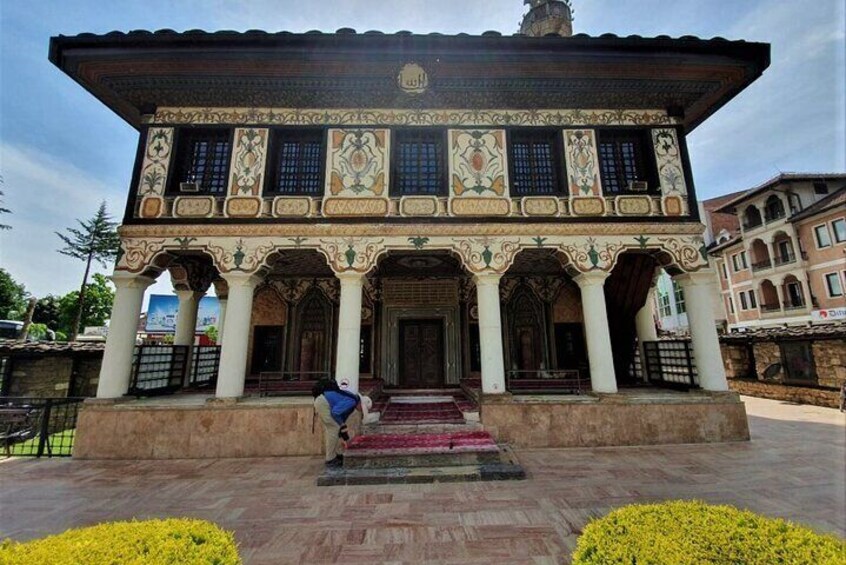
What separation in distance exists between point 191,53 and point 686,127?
38.7ft

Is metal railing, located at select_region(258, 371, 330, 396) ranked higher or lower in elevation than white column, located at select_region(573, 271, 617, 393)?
lower

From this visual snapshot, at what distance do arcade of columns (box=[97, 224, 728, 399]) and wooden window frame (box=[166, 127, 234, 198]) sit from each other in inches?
38.6

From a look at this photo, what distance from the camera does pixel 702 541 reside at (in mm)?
2012

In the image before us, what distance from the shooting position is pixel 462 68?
7.68m

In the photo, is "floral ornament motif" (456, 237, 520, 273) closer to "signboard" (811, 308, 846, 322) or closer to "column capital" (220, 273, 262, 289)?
"column capital" (220, 273, 262, 289)

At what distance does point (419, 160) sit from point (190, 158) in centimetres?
536

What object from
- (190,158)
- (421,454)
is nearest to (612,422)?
(421,454)

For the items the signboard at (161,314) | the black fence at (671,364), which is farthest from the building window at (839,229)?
the signboard at (161,314)

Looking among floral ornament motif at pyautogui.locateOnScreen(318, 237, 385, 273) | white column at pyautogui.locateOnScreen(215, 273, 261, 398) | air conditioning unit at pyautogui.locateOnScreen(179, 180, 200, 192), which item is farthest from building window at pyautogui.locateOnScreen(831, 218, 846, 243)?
air conditioning unit at pyautogui.locateOnScreen(179, 180, 200, 192)

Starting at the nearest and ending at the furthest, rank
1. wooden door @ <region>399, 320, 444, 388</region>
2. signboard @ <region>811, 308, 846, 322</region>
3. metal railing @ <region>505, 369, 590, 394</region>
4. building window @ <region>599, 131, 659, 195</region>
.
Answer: metal railing @ <region>505, 369, 590, 394</region> < building window @ <region>599, 131, 659, 195</region> < wooden door @ <region>399, 320, 444, 388</region> < signboard @ <region>811, 308, 846, 322</region>

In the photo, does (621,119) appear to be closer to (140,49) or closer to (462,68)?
(462,68)

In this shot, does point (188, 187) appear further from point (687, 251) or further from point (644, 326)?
point (644, 326)

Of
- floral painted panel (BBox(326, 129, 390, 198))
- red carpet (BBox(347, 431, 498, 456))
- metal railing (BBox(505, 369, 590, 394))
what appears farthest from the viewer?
metal railing (BBox(505, 369, 590, 394))

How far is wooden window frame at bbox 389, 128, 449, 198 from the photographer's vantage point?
802 centimetres
